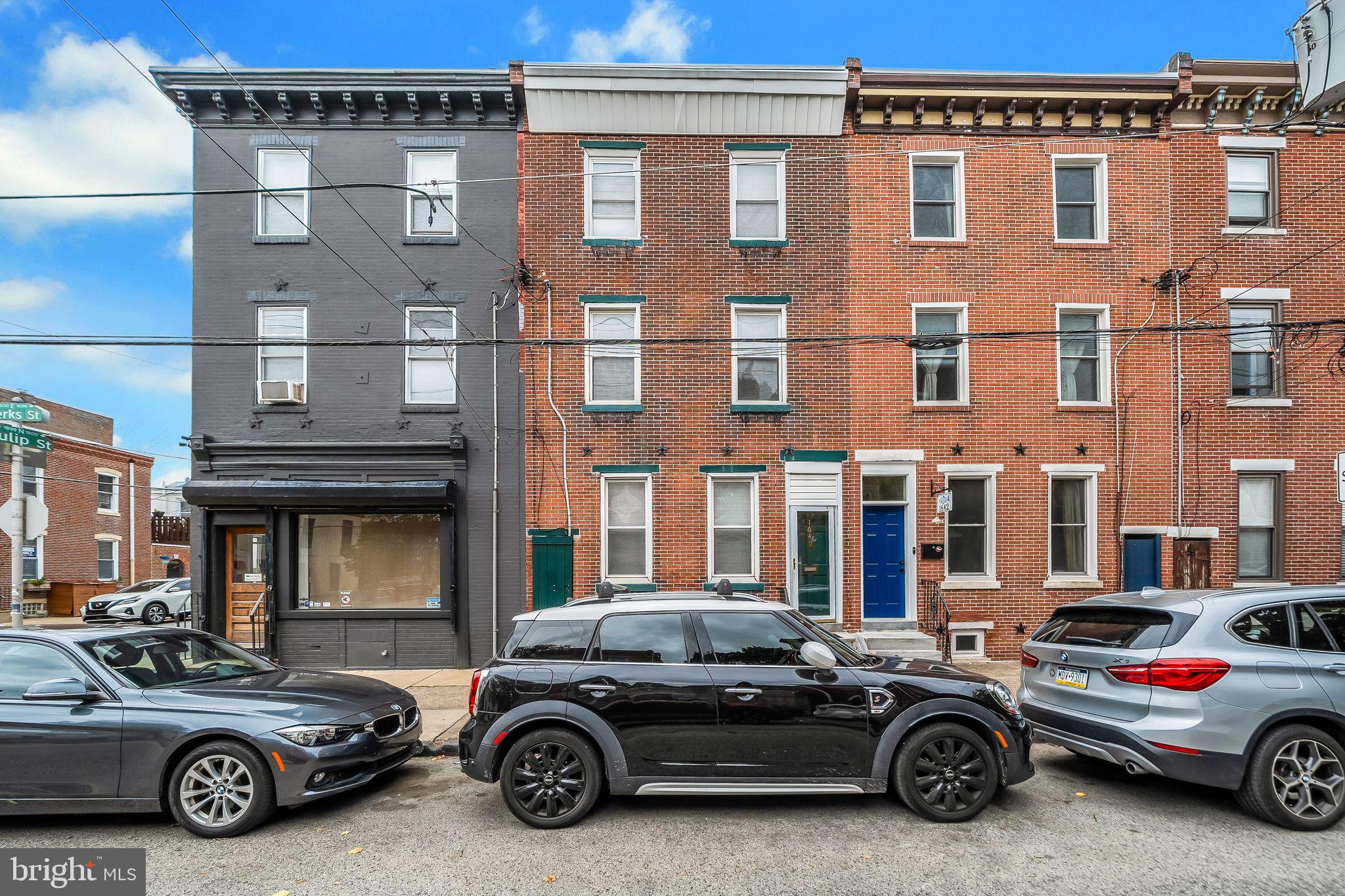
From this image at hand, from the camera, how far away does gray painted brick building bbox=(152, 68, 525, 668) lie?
12.0 meters

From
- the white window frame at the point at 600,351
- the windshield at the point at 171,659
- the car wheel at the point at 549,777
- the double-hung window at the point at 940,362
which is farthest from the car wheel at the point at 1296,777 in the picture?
the white window frame at the point at 600,351

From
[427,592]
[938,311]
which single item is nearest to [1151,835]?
[938,311]

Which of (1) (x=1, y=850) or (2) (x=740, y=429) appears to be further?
(2) (x=740, y=429)

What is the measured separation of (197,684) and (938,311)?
38.3 feet

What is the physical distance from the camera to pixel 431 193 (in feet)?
40.4

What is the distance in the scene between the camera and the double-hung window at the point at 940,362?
12.5 metres

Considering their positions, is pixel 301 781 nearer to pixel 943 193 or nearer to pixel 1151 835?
pixel 1151 835

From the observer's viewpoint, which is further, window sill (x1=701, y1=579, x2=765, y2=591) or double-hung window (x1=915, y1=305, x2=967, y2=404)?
double-hung window (x1=915, y1=305, x2=967, y2=404)

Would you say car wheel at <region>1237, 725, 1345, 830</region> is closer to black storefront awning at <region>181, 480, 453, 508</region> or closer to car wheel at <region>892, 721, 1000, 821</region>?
car wheel at <region>892, 721, 1000, 821</region>

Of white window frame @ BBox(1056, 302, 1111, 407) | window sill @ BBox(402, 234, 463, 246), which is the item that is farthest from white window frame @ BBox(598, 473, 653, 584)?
white window frame @ BBox(1056, 302, 1111, 407)

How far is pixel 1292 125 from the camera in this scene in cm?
1257

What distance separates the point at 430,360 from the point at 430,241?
2013 millimetres

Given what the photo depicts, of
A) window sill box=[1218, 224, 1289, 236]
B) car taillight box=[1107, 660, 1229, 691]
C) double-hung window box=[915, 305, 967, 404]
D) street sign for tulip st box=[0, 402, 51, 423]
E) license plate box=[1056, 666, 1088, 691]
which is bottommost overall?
license plate box=[1056, 666, 1088, 691]

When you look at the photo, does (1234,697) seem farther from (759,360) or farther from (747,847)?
(759,360)
